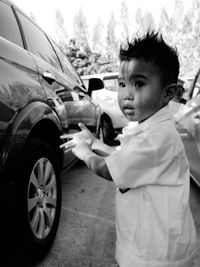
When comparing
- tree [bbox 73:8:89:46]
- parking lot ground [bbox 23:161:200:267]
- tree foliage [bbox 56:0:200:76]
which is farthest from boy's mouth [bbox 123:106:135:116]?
tree [bbox 73:8:89:46]

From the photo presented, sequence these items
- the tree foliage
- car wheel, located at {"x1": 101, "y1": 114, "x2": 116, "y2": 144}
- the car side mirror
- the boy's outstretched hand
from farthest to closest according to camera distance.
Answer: the tree foliage < car wheel, located at {"x1": 101, "y1": 114, "x2": 116, "y2": 144} < the car side mirror < the boy's outstretched hand

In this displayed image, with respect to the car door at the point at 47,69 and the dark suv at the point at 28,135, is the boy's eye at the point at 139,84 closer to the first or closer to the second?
the dark suv at the point at 28,135

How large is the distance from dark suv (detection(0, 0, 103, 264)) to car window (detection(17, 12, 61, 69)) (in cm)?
1

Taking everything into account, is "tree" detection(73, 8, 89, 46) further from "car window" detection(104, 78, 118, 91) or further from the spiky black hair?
the spiky black hair

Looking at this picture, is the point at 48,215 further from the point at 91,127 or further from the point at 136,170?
the point at 91,127

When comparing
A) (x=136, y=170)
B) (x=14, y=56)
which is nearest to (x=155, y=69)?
(x=136, y=170)

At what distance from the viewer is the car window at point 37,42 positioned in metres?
2.25

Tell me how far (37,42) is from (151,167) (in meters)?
1.91

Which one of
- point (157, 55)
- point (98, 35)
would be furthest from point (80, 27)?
point (157, 55)

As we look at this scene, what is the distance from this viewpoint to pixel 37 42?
96.0 inches

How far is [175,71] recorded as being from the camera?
38.1 inches

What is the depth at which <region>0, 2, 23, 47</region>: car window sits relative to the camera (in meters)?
1.86

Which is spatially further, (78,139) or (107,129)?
(107,129)

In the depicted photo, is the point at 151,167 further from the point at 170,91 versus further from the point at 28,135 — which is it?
the point at 28,135
